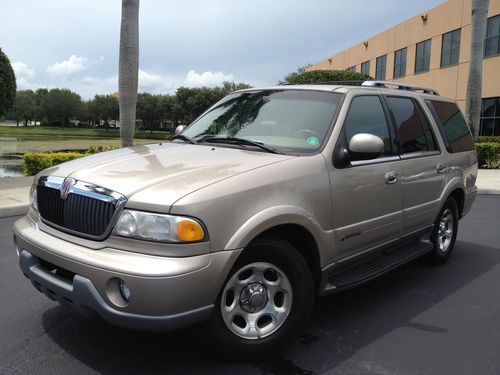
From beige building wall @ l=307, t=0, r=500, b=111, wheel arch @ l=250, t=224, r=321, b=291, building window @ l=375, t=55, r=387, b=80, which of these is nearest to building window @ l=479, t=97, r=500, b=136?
beige building wall @ l=307, t=0, r=500, b=111

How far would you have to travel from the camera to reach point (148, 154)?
11.8 feet

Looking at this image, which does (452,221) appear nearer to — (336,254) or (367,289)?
(367,289)

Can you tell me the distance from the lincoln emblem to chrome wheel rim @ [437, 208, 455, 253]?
3944 millimetres

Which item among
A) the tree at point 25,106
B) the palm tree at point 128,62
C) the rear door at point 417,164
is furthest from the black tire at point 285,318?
the tree at point 25,106

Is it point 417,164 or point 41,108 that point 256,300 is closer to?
point 417,164

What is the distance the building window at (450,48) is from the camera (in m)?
28.9

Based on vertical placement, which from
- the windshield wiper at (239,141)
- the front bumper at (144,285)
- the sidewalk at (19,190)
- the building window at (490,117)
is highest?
the building window at (490,117)

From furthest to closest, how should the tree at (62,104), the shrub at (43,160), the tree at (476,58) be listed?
the tree at (62,104), the tree at (476,58), the shrub at (43,160)

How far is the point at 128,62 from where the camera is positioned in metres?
10.6

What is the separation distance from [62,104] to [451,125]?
86796mm

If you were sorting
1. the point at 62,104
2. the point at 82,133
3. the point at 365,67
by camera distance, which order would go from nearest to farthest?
the point at 365,67 < the point at 82,133 < the point at 62,104

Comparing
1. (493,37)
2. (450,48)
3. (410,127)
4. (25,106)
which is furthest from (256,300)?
(25,106)

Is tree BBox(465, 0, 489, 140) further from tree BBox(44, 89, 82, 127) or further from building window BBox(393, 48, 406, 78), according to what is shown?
tree BBox(44, 89, 82, 127)

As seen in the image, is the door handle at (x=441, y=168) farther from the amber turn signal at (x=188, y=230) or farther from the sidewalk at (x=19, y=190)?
the sidewalk at (x=19, y=190)
